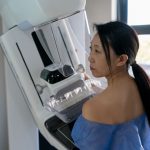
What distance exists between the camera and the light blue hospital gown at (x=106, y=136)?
893mm

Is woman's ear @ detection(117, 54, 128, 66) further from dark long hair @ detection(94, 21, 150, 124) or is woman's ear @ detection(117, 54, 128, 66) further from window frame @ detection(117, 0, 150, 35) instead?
window frame @ detection(117, 0, 150, 35)

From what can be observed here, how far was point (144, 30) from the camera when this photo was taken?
6.25ft

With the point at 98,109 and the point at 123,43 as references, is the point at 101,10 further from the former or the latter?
the point at 98,109

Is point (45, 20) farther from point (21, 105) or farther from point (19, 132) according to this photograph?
point (19, 132)

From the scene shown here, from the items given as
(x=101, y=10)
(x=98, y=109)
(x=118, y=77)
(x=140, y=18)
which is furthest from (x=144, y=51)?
(x=98, y=109)

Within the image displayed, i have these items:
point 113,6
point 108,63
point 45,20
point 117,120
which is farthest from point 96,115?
point 113,6

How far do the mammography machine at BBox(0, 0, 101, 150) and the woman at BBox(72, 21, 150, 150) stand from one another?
0.14 metres

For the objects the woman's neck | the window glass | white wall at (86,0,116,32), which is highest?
the woman's neck

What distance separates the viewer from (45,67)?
1137 mm

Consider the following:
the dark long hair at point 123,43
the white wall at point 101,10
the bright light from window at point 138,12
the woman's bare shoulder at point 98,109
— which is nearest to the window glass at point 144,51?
the bright light from window at point 138,12

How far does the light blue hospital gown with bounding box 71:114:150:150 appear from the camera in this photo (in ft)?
2.93

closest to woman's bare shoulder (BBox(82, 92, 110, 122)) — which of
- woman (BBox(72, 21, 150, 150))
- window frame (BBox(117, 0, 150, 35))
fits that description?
woman (BBox(72, 21, 150, 150))

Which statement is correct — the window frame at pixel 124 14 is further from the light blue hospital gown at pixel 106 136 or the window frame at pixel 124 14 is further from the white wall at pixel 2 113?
the light blue hospital gown at pixel 106 136

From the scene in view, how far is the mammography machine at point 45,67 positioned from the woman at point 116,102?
5.4 inches
